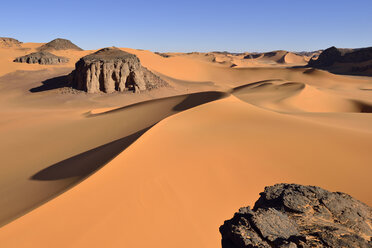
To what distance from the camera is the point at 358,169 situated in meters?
5.08

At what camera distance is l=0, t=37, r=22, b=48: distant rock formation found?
54719 millimetres

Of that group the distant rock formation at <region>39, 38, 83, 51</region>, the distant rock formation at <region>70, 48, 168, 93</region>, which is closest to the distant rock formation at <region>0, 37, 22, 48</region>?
the distant rock formation at <region>39, 38, 83, 51</region>

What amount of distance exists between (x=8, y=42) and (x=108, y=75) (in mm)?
49676

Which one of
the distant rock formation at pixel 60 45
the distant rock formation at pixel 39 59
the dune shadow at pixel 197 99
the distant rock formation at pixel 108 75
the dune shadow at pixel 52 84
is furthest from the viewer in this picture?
the distant rock formation at pixel 60 45

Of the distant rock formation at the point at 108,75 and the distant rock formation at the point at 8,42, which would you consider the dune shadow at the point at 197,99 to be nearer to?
the distant rock formation at the point at 108,75

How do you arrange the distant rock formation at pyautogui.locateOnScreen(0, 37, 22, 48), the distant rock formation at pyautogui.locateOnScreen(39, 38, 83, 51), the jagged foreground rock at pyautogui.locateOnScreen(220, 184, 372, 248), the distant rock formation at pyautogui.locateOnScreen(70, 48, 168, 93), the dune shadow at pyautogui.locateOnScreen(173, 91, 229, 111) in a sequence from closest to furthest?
the jagged foreground rock at pyautogui.locateOnScreen(220, 184, 372, 248), the dune shadow at pyautogui.locateOnScreen(173, 91, 229, 111), the distant rock formation at pyautogui.locateOnScreen(70, 48, 168, 93), the distant rock formation at pyautogui.locateOnScreen(39, 38, 83, 51), the distant rock formation at pyautogui.locateOnScreen(0, 37, 22, 48)

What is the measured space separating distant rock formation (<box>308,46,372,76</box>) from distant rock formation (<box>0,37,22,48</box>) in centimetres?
7356

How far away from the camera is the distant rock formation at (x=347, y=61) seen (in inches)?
2004

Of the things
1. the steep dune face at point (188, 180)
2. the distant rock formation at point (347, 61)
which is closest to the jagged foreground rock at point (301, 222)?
the steep dune face at point (188, 180)

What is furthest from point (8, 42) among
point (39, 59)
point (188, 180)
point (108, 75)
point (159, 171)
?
point (188, 180)

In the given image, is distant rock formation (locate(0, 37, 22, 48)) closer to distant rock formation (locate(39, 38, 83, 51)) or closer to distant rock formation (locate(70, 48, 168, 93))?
distant rock formation (locate(39, 38, 83, 51))

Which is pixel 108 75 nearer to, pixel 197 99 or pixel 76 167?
pixel 197 99

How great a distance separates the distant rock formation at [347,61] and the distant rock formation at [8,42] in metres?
73.6

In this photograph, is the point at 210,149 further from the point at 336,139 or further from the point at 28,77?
the point at 28,77
